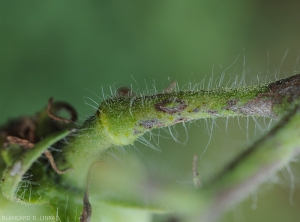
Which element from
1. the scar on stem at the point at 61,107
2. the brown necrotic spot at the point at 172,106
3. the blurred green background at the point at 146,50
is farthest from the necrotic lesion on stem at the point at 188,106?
the blurred green background at the point at 146,50

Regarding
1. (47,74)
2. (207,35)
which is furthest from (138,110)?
(207,35)

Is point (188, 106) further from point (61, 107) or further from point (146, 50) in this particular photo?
point (146, 50)

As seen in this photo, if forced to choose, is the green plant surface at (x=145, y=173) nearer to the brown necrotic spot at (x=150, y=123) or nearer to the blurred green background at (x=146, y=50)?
the brown necrotic spot at (x=150, y=123)

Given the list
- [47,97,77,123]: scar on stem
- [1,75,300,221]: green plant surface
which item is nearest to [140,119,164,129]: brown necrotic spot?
[1,75,300,221]: green plant surface

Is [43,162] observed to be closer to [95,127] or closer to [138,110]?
[95,127]

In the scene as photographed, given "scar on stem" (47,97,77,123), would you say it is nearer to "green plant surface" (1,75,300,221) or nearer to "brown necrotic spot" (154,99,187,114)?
"green plant surface" (1,75,300,221)

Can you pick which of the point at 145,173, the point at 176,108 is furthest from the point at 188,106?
the point at 145,173
